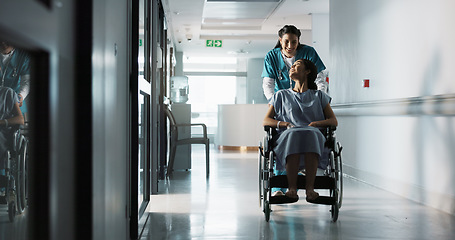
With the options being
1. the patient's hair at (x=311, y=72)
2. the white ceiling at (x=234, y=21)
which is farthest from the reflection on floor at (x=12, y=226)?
the white ceiling at (x=234, y=21)

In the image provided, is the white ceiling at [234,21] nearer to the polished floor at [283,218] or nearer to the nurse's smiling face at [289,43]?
the nurse's smiling face at [289,43]

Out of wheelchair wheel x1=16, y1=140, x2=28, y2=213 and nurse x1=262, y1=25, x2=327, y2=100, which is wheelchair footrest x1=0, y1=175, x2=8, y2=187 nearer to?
wheelchair wheel x1=16, y1=140, x2=28, y2=213

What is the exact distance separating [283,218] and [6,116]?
2.94m

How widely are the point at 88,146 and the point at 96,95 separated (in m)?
0.16

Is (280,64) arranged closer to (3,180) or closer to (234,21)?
(3,180)

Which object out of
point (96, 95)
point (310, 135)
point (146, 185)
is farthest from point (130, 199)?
point (96, 95)

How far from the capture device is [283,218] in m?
3.58

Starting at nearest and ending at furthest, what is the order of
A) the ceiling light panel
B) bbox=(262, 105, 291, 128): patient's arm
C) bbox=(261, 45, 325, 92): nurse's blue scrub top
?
bbox=(262, 105, 291, 128): patient's arm
bbox=(261, 45, 325, 92): nurse's blue scrub top
the ceiling light panel

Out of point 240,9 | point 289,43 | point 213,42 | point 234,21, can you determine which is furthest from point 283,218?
point 213,42

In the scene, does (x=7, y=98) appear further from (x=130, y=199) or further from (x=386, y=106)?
(x=386, y=106)

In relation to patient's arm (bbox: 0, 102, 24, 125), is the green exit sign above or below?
above

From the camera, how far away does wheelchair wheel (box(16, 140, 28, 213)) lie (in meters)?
0.89

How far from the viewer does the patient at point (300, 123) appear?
11.0 feet

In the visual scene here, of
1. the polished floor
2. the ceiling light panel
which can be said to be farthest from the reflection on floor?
the ceiling light panel
